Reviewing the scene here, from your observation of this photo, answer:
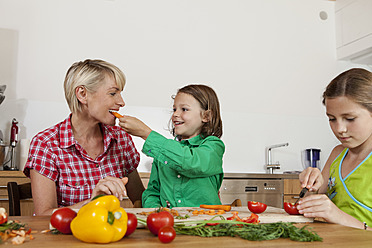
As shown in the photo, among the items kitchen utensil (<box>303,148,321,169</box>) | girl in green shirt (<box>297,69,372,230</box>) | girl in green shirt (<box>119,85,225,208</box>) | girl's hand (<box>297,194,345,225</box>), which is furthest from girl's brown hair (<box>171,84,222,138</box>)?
kitchen utensil (<box>303,148,321,169</box>)

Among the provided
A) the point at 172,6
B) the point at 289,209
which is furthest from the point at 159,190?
the point at 172,6

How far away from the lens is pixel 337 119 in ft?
5.22

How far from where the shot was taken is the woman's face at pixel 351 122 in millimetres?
1553

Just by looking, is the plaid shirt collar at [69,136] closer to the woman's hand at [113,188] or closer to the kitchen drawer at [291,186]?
the woman's hand at [113,188]

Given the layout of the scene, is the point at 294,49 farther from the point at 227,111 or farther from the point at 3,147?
the point at 3,147

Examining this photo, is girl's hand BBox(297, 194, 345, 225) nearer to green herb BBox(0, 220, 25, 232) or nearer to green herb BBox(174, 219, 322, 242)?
green herb BBox(174, 219, 322, 242)

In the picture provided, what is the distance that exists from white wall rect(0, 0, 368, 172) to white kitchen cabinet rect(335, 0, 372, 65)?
111 mm

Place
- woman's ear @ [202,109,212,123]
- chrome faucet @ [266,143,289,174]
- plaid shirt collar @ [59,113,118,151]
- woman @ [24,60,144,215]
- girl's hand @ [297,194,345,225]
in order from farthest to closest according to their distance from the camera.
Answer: chrome faucet @ [266,143,289,174] → woman's ear @ [202,109,212,123] → plaid shirt collar @ [59,113,118,151] → woman @ [24,60,144,215] → girl's hand @ [297,194,345,225]

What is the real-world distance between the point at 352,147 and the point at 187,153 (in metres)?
0.64

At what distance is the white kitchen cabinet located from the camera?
168 inches

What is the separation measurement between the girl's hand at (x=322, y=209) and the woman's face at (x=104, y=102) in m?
1.01

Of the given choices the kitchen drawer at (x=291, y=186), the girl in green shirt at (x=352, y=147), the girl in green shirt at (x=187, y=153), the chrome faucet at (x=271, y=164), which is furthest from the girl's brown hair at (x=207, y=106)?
the chrome faucet at (x=271, y=164)

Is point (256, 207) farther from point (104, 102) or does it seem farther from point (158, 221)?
point (104, 102)

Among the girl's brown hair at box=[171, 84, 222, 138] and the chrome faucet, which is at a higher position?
the girl's brown hair at box=[171, 84, 222, 138]
